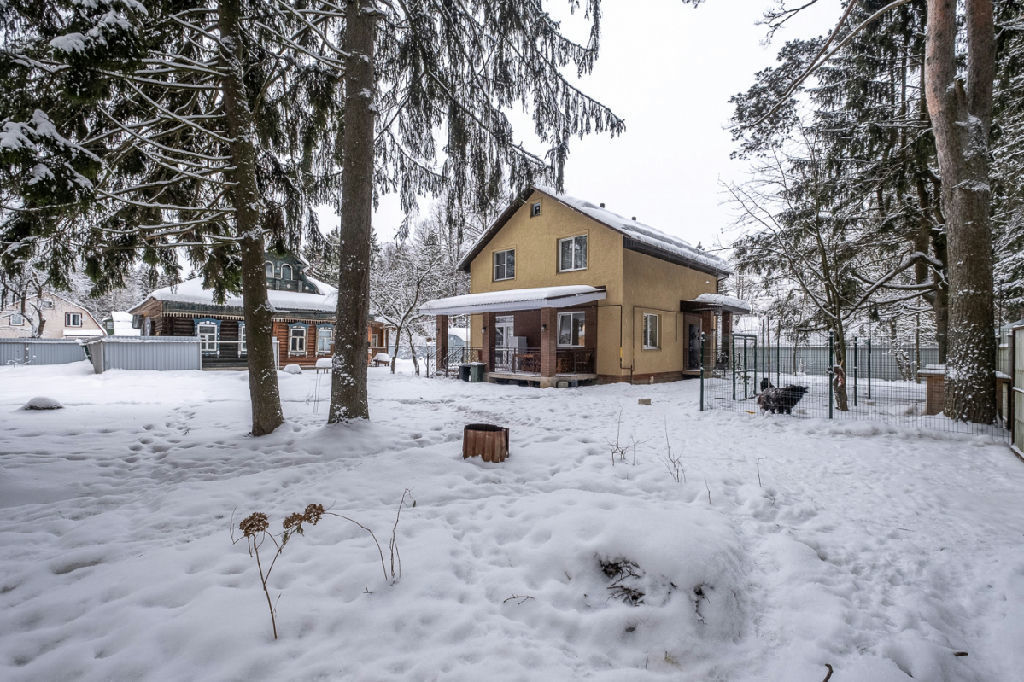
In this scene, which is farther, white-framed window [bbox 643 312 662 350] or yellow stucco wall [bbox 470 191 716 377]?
white-framed window [bbox 643 312 662 350]

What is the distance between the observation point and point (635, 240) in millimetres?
14070

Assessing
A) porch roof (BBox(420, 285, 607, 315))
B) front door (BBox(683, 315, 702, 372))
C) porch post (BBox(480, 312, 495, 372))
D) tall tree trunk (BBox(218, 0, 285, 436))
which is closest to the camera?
tall tree trunk (BBox(218, 0, 285, 436))

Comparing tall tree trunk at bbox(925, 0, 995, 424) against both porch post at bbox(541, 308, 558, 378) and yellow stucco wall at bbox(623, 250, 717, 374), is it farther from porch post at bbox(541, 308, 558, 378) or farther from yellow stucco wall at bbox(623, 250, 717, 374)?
porch post at bbox(541, 308, 558, 378)

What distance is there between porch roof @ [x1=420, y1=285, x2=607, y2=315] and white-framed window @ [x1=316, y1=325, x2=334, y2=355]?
1073 cm

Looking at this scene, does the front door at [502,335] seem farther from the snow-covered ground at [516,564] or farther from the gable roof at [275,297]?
the snow-covered ground at [516,564]

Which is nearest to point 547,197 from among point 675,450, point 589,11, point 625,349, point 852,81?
point 625,349

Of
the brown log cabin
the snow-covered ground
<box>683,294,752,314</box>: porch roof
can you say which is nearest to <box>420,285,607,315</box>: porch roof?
<box>683,294,752,314</box>: porch roof

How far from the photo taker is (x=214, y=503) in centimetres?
398

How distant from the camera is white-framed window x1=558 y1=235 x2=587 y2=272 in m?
15.4

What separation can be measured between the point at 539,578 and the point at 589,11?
22.3ft

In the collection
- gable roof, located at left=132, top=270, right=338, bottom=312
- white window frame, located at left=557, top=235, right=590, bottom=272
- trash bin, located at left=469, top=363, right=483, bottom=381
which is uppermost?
white window frame, located at left=557, top=235, right=590, bottom=272

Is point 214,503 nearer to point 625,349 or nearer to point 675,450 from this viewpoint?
point 675,450

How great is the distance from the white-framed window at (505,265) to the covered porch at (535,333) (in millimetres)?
1517

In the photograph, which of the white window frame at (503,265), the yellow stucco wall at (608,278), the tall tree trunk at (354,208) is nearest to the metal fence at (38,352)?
the white window frame at (503,265)
